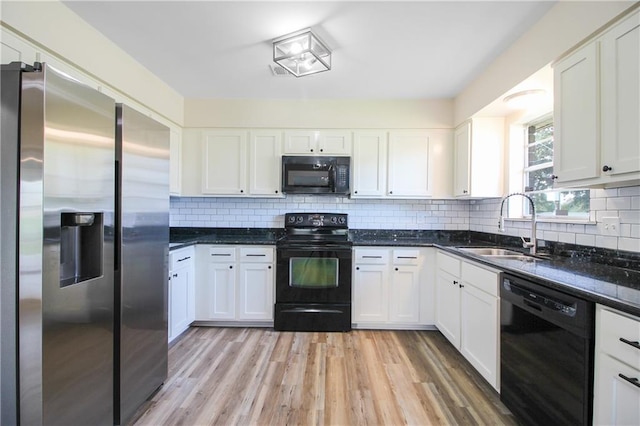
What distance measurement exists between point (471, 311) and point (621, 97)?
5.20ft

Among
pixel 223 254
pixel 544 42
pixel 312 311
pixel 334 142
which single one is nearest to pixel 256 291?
pixel 223 254

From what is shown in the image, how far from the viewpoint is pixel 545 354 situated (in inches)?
54.2

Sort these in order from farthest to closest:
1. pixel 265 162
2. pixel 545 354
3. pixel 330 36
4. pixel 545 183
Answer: pixel 265 162, pixel 545 183, pixel 330 36, pixel 545 354

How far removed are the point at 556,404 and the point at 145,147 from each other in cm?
258

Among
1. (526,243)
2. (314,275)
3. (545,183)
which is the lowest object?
(314,275)

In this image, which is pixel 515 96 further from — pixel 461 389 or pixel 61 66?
pixel 61 66

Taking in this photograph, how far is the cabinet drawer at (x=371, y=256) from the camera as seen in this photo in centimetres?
286

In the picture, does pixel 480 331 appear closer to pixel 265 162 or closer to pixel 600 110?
pixel 600 110

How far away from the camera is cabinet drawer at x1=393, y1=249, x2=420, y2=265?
285 cm

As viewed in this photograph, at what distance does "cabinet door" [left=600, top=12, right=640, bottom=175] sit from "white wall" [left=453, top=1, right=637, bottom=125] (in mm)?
113

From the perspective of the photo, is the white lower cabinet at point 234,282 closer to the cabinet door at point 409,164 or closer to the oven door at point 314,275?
the oven door at point 314,275

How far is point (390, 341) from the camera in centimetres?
264

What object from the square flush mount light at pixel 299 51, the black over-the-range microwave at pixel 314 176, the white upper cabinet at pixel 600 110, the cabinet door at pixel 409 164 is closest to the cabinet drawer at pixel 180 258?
the black over-the-range microwave at pixel 314 176

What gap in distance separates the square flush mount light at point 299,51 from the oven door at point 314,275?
5.50ft
